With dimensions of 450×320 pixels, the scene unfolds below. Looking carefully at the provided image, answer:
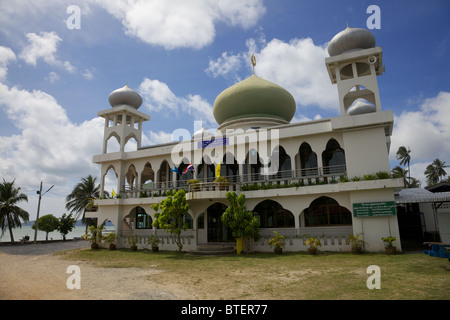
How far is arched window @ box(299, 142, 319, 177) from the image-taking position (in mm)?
17609

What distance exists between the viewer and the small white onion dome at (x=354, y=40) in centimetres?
1630

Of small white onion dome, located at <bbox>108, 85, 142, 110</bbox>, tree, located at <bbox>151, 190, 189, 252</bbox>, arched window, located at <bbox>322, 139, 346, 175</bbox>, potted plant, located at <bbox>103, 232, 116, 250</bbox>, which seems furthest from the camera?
small white onion dome, located at <bbox>108, 85, 142, 110</bbox>

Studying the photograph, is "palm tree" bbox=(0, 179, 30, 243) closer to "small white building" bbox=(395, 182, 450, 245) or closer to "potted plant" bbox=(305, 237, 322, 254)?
"potted plant" bbox=(305, 237, 322, 254)

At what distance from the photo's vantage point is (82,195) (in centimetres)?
3362

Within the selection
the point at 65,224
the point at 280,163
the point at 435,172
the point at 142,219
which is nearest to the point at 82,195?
the point at 65,224

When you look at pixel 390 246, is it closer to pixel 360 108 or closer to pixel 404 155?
pixel 360 108

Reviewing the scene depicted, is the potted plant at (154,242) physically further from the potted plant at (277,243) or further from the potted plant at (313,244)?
the potted plant at (313,244)

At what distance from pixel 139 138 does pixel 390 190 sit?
1732 centimetres

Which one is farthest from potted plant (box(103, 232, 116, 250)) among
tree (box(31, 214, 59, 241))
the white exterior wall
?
tree (box(31, 214, 59, 241))

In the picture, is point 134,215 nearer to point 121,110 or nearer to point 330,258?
point 121,110

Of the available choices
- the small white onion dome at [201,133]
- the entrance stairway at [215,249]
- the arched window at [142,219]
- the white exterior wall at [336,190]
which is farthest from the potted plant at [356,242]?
the arched window at [142,219]

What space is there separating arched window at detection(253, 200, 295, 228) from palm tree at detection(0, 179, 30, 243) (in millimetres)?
22624

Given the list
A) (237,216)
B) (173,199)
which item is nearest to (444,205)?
(237,216)

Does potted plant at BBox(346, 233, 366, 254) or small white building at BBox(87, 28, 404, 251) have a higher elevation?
small white building at BBox(87, 28, 404, 251)
